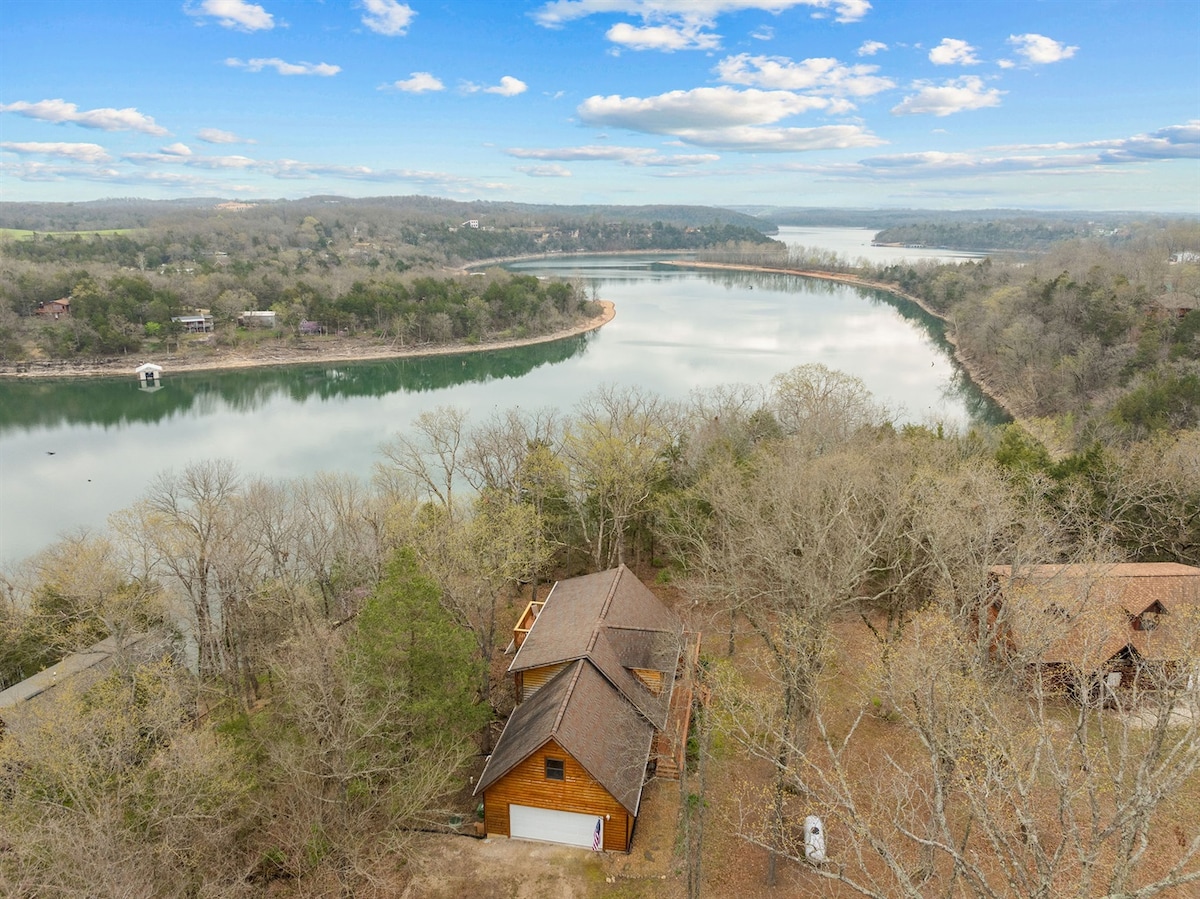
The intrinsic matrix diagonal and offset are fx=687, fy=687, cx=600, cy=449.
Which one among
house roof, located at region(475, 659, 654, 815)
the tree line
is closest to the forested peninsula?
the tree line

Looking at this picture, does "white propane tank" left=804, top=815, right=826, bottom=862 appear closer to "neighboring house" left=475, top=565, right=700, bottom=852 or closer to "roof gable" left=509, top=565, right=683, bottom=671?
"neighboring house" left=475, top=565, right=700, bottom=852

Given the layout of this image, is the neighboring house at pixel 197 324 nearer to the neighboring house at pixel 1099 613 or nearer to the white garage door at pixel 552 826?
the white garage door at pixel 552 826

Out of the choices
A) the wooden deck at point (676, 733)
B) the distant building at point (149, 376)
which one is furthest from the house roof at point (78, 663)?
the distant building at point (149, 376)

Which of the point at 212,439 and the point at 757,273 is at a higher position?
the point at 757,273

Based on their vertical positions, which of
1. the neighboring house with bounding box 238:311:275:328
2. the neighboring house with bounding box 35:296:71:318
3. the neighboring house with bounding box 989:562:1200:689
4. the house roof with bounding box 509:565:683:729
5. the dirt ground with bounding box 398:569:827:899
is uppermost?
the neighboring house with bounding box 35:296:71:318

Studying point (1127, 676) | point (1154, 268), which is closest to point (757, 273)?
point (1154, 268)

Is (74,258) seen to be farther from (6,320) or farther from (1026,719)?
(1026,719)
